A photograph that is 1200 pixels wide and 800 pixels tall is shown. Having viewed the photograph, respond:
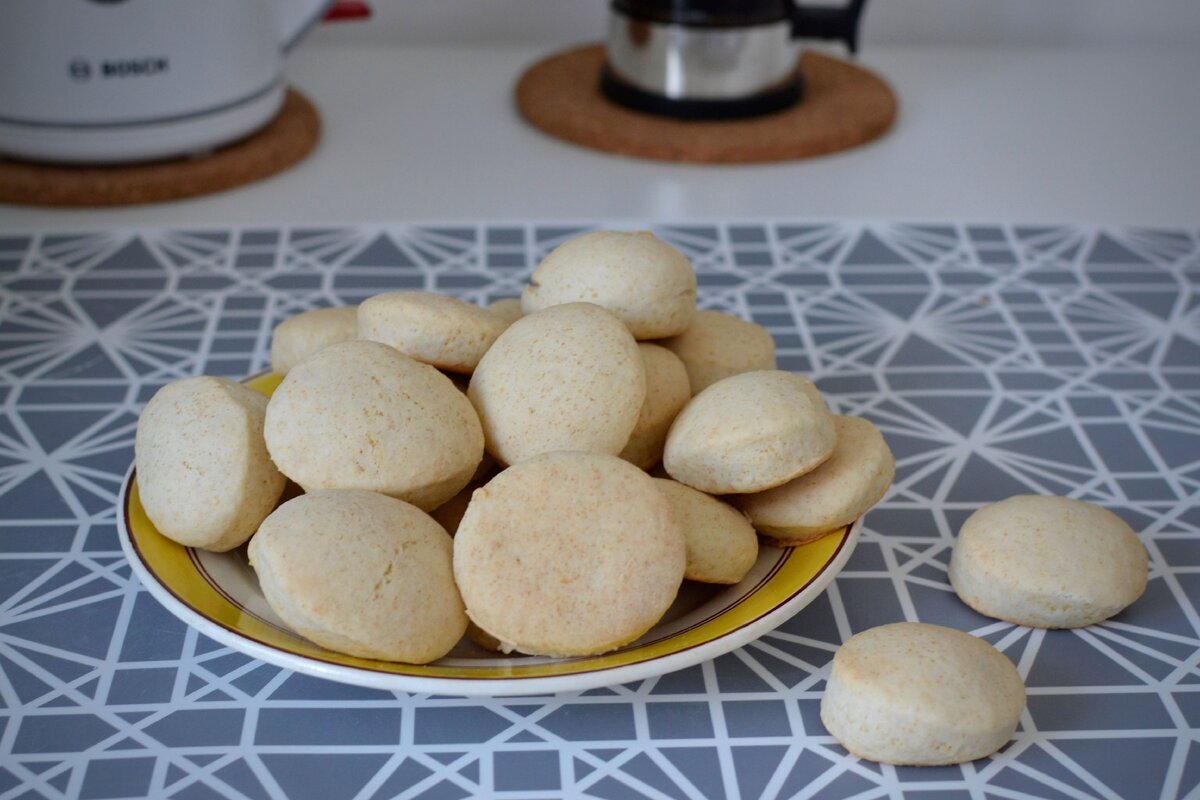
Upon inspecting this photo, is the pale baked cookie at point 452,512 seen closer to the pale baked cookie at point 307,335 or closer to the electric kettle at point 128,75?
the pale baked cookie at point 307,335

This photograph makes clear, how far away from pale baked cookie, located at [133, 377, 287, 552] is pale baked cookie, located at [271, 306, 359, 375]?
0.09m

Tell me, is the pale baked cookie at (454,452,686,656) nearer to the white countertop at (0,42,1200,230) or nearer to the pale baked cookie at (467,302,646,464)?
the pale baked cookie at (467,302,646,464)

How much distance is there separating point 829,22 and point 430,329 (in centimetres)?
78

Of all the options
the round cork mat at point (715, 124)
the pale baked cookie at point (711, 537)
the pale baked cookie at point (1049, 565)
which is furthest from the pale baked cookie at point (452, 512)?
the round cork mat at point (715, 124)

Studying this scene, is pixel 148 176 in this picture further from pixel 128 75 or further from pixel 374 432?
pixel 374 432

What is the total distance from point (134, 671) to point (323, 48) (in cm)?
111

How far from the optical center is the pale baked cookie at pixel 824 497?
2.19 ft

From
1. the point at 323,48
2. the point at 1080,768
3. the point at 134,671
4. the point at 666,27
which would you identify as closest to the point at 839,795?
the point at 1080,768

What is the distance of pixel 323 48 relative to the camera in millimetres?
1599

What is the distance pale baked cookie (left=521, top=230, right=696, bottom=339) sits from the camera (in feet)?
2.37

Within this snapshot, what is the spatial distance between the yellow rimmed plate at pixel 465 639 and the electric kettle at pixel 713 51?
2.42 feet

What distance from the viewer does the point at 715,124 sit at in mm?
1333

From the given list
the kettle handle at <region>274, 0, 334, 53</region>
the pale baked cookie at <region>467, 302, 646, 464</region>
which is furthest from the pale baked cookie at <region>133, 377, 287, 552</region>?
the kettle handle at <region>274, 0, 334, 53</region>

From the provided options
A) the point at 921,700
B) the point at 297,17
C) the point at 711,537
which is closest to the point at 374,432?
the point at 711,537
